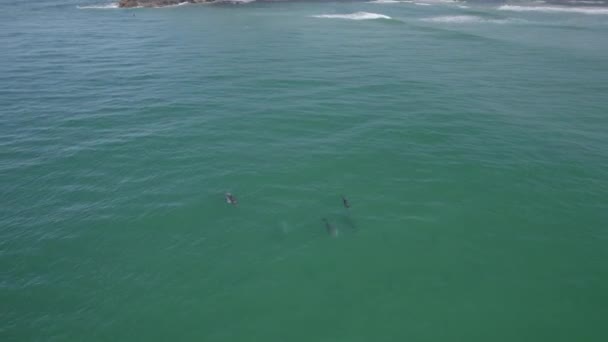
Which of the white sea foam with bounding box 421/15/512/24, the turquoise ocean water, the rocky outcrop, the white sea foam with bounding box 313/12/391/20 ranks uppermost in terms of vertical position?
the rocky outcrop

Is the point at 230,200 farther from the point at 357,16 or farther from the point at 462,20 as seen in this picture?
the point at 462,20

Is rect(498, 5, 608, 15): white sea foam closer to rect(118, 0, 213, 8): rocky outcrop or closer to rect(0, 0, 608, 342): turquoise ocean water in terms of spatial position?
rect(0, 0, 608, 342): turquoise ocean water

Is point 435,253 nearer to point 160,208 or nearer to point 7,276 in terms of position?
point 160,208

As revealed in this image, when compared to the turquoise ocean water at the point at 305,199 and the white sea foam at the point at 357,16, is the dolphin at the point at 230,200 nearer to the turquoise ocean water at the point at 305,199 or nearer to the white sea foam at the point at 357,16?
the turquoise ocean water at the point at 305,199

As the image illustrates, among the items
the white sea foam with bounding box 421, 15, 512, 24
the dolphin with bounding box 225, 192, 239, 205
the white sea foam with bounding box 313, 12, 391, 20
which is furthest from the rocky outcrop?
the dolphin with bounding box 225, 192, 239, 205

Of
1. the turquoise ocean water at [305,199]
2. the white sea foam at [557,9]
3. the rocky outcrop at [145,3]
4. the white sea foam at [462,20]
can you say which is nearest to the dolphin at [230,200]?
the turquoise ocean water at [305,199]

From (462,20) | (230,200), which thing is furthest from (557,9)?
(230,200)

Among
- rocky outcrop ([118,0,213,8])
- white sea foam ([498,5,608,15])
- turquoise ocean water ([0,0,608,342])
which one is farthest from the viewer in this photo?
rocky outcrop ([118,0,213,8])

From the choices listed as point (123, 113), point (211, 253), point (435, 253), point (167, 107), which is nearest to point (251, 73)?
point (167, 107)
